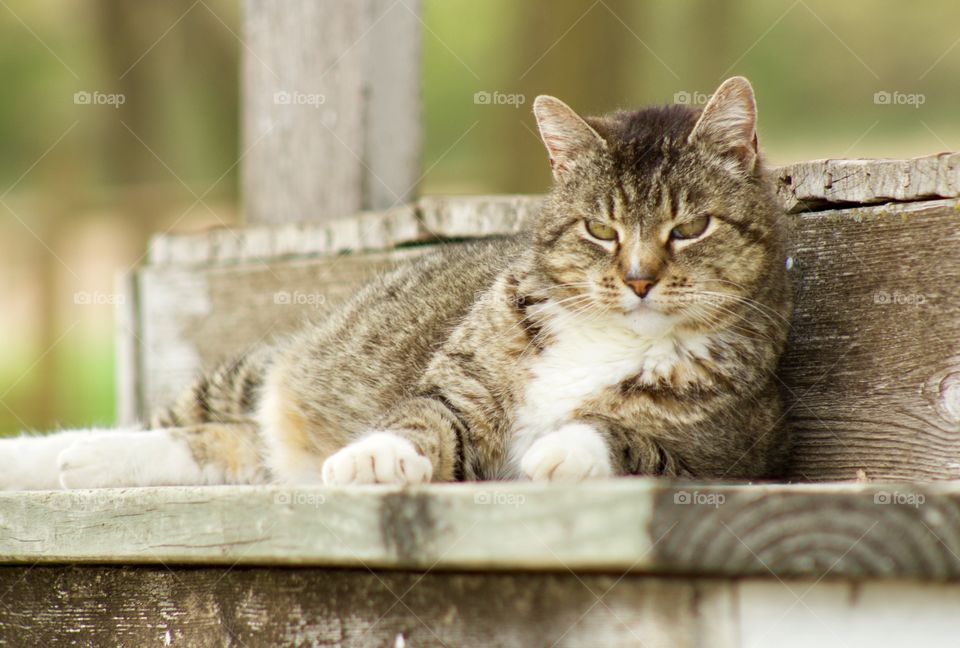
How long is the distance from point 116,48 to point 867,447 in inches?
290

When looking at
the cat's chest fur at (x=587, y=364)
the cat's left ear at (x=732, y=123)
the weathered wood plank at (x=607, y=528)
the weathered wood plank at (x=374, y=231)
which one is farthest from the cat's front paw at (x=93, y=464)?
the cat's left ear at (x=732, y=123)

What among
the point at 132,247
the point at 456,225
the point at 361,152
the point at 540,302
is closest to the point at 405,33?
the point at 361,152

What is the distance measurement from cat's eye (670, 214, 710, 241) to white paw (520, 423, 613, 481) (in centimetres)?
60

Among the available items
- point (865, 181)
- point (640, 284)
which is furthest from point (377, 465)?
point (865, 181)

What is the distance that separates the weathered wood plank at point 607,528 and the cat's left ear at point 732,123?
115cm

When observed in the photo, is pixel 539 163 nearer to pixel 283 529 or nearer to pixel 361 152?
pixel 361 152

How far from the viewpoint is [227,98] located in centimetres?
903

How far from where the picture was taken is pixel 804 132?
8.20m

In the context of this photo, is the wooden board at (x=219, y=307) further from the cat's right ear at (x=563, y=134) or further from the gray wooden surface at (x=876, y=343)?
the gray wooden surface at (x=876, y=343)

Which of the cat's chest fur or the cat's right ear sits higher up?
the cat's right ear

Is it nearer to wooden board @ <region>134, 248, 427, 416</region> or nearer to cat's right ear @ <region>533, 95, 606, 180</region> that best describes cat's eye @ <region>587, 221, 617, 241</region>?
cat's right ear @ <region>533, 95, 606, 180</region>

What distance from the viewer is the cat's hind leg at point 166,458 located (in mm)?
2973

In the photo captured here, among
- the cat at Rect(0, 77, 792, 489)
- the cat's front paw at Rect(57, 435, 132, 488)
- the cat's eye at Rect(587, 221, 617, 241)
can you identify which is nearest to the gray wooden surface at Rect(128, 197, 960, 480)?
the cat at Rect(0, 77, 792, 489)

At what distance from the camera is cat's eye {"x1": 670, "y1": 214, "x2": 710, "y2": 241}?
8.39 ft
